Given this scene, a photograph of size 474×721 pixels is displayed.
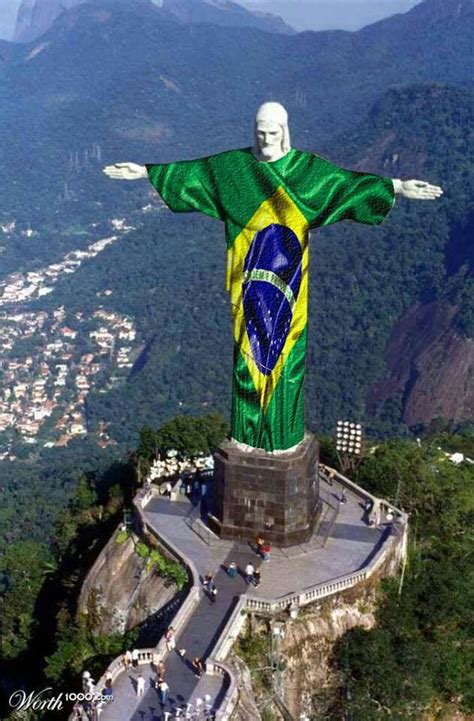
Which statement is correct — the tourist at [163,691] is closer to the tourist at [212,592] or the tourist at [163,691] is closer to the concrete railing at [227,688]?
the concrete railing at [227,688]

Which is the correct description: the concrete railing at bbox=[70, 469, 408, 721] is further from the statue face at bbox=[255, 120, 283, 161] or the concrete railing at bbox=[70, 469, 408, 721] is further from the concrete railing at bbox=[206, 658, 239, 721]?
the statue face at bbox=[255, 120, 283, 161]

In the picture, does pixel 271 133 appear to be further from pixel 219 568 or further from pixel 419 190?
pixel 219 568

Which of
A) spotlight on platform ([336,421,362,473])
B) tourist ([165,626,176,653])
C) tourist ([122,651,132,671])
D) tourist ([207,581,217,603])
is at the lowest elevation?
tourist ([122,651,132,671])

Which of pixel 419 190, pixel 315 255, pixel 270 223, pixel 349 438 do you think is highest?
pixel 419 190

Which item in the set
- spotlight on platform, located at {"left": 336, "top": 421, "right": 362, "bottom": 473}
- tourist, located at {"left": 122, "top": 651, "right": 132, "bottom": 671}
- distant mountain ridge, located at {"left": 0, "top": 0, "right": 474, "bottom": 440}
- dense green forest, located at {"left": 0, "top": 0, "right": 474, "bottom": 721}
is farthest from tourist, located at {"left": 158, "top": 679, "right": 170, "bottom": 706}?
distant mountain ridge, located at {"left": 0, "top": 0, "right": 474, "bottom": 440}

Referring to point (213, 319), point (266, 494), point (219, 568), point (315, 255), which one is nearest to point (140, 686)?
point (219, 568)

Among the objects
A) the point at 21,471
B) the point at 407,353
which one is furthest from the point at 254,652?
the point at 407,353

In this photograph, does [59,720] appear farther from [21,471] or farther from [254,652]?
[21,471]

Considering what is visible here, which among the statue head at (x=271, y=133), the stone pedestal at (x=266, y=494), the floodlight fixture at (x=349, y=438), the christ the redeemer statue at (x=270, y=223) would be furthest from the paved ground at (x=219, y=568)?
the statue head at (x=271, y=133)
